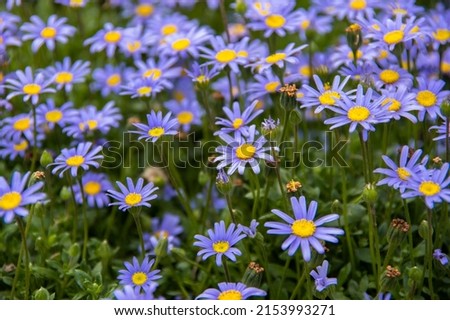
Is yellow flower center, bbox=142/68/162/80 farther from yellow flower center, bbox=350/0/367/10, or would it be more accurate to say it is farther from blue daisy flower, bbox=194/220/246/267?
yellow flower center, bbox=350/0/367/10

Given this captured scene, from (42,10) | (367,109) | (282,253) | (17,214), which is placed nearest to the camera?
(17,214)

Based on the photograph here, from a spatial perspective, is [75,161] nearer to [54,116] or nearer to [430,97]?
[54,116]

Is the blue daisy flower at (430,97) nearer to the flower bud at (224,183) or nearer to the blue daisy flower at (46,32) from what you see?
the flower bud at (224,183)

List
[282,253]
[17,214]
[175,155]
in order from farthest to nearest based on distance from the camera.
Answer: [175,155] < [282,253] < [17,214]

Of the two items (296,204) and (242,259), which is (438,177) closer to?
(296,204)

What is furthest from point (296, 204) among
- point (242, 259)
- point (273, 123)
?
point (242, 259)

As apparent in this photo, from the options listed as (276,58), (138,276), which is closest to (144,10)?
(276,58)
